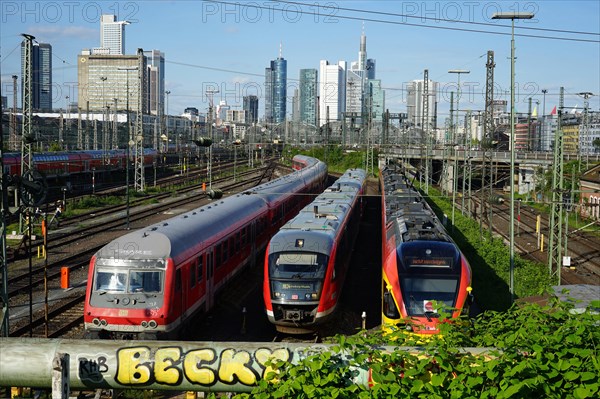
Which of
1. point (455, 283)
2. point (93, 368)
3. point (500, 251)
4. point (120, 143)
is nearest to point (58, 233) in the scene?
point (500, 251)

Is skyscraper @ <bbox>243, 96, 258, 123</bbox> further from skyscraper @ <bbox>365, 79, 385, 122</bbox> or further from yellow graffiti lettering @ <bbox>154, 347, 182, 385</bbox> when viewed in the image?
yellow graffiti lettering @ <bbox>154, 347, 182, 385</bbox>

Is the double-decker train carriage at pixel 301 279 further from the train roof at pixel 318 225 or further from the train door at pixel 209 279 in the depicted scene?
the train door at pixel 209 279

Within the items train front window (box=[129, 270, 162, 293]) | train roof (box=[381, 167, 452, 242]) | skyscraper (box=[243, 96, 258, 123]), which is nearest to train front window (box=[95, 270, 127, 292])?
train front window (box=[129, 270, 162, 293])

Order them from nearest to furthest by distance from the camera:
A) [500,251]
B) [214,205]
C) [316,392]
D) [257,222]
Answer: [316,392], [214,205], [257,222], [500,251]

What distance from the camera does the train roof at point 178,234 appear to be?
15.3 meters

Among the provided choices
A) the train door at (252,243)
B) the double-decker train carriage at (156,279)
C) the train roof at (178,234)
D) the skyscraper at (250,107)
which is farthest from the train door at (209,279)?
the skyscraper at (250,107)

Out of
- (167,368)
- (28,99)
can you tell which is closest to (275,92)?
(28,99)

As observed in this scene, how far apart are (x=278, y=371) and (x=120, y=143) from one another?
84.8m

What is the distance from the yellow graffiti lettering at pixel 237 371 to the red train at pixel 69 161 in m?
38.9

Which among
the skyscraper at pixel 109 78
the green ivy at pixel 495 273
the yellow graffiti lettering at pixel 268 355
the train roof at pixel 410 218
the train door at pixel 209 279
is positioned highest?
the skyscraper at pixel 109 78

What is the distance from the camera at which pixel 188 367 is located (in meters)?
6.67

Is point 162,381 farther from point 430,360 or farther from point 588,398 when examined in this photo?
point 588,398

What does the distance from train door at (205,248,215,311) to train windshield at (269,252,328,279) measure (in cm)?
205

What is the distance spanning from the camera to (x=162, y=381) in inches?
263
